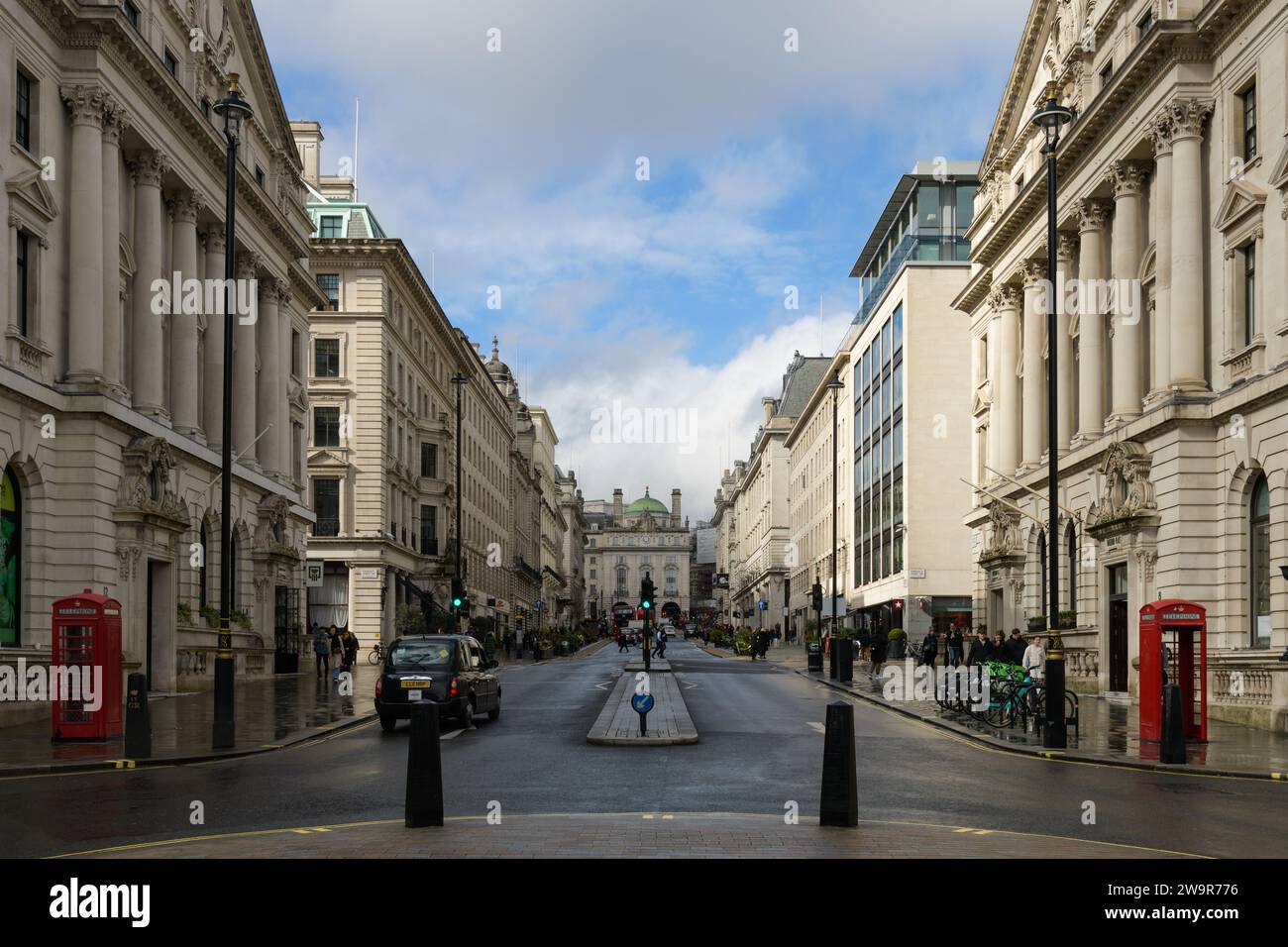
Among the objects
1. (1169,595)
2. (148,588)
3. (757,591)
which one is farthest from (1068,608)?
(757,591)

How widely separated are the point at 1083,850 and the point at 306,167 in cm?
6661

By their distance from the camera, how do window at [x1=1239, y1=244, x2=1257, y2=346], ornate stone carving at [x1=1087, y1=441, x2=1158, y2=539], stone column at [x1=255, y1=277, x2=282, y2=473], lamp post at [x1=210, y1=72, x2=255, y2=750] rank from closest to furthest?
lamp post at [x1=210, y1=72, x2=255, y2=750] → window at [x1=1239, y1=244, x2=1257, y2=346] → ornate stone carving at [x1=1087, y1=441, x2=1158, y2=539] → stone column at [x1=255, y1=277, x2=282, y2=473]

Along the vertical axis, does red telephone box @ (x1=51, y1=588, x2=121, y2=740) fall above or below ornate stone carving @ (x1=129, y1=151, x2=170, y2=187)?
below

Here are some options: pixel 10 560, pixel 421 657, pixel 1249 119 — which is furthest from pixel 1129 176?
pixel 10 560

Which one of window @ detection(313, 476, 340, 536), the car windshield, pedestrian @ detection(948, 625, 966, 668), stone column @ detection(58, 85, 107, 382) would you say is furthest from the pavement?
window @ detection(313, 476, 340, 536)

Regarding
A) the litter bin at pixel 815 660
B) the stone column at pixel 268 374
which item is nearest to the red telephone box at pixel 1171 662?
the litter bin at pixel 815 660

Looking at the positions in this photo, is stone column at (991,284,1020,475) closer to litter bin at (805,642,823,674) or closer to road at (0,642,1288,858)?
litter bin at (805,642,823,674)

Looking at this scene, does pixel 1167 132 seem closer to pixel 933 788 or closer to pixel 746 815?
pixel 933 788

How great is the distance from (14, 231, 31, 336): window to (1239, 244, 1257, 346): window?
25.2 meters

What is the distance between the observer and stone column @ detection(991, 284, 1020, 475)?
4703cm

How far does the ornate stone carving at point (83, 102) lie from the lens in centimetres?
2983

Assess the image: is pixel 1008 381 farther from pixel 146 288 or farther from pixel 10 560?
pixel 10 560
